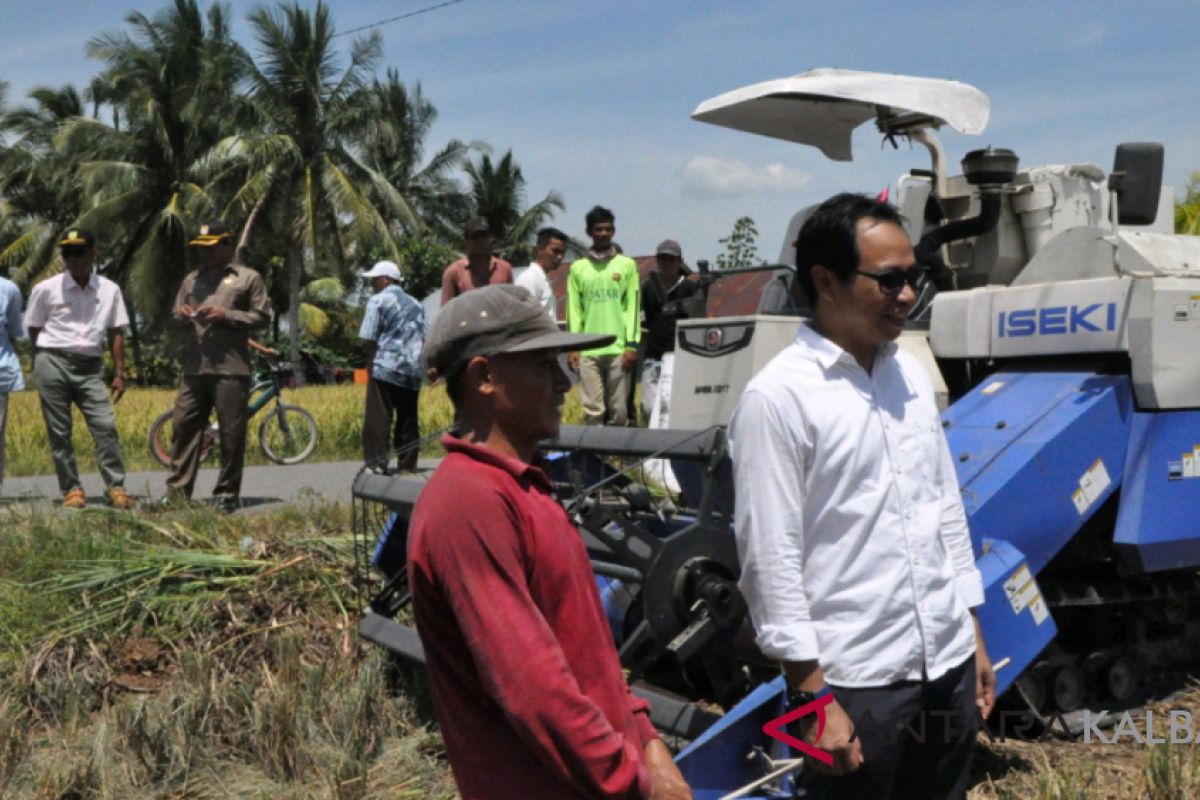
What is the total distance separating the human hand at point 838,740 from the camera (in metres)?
2.90

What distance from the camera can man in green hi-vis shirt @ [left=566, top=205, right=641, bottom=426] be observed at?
10695 millimetres

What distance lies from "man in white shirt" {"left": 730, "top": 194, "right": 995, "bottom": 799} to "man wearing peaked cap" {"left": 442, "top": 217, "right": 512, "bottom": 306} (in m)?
7.00

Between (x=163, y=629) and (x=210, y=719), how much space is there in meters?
0.92

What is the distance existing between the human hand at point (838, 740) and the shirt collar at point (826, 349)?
74cm

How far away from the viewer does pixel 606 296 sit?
10.7 meters

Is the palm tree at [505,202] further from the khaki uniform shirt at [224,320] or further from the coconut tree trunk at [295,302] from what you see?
the khaki uniform shirt at [224,320]

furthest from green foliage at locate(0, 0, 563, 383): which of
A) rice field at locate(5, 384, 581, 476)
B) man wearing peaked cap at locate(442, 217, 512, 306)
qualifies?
man wearing peaked cap at locate(442, 217, 512, 306)

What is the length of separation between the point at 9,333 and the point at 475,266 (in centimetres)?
336

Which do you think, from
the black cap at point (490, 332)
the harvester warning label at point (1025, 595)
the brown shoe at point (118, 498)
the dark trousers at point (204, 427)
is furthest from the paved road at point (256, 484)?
the black cap at point (490, 332)

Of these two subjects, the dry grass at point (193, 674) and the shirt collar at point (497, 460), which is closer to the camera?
the shirt collar at point (497, 460)

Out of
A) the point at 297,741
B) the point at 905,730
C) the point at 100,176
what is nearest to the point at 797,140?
the point at 297,741

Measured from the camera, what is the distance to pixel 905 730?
9.95 ft

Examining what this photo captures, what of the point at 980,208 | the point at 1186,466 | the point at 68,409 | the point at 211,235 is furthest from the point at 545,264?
the point at 1186,466

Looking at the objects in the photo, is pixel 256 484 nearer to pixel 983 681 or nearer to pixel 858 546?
pixel 983 681
